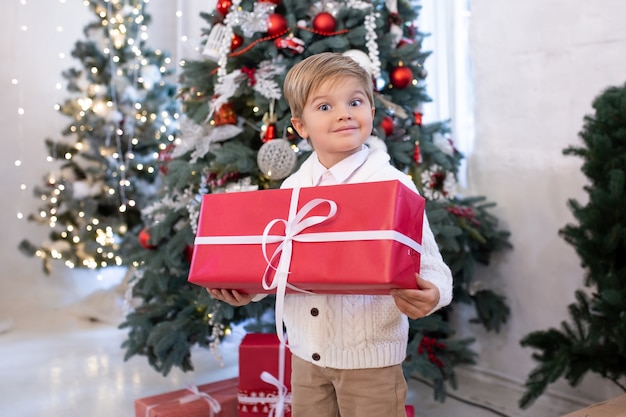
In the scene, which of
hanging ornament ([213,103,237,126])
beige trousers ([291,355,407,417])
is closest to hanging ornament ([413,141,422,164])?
hanging ornament ([213,103,237,126])

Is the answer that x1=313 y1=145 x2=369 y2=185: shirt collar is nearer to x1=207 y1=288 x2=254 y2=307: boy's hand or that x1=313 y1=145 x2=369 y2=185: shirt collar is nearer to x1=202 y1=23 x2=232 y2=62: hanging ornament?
x1=207 y1=288 x2=254 y2=307: boy's hand

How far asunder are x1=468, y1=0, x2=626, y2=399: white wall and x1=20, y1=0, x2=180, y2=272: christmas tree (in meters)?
2.26

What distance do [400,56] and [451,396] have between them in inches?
57.4

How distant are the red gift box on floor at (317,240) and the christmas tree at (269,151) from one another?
37.8 inches

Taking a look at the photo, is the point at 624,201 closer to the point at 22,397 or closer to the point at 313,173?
the point at 313,173

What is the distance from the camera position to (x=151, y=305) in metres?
2.59

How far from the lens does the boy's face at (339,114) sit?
1.25 m

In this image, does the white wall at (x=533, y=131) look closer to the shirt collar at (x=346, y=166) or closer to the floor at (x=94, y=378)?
the floor at (x=94, y=378)

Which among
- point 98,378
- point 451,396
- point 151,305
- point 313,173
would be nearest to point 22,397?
point 98,378

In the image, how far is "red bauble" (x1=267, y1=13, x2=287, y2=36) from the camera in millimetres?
2275

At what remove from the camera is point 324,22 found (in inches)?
89.3

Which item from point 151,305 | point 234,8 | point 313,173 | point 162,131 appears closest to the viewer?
point 313,173

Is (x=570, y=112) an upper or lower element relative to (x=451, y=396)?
upper

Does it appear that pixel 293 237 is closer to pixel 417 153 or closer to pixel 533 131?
pixel 417 153
